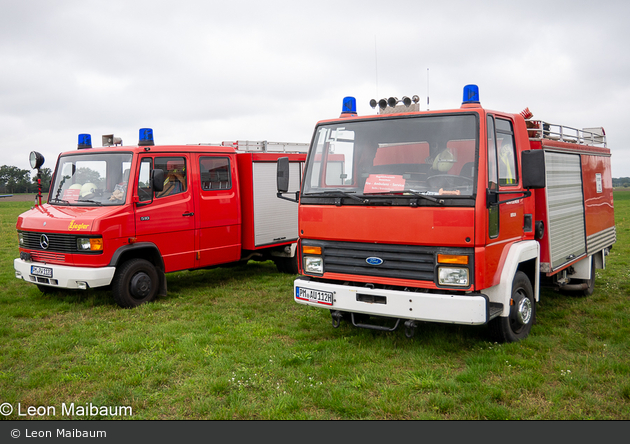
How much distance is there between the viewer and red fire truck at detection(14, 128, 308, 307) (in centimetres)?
746

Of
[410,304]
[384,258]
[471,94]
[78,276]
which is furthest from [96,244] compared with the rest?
[471,94]

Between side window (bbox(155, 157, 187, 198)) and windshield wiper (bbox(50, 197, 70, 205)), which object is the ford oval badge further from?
windshield wiper (bbox(50, 197, 70, 205))

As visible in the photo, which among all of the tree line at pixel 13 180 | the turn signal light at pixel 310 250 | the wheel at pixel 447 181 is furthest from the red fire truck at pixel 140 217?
the tree line at pixel 13 180

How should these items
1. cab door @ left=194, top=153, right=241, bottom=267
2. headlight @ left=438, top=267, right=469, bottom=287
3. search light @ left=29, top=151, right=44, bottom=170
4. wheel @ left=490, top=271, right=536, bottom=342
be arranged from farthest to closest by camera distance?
1. search light @ left=29, top=151, right=44, bottom=170
2. cab door @ left=194, top=153, right=241, bottom=267
3. wheel @ left=490, top=271, right=536, bottom=342
4. headlight @ left=438, top=267, right=469, bottom=287

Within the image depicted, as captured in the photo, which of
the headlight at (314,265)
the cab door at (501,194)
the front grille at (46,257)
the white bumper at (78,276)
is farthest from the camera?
the front grille at (46,257)

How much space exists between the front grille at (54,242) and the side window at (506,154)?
5783 millimetres

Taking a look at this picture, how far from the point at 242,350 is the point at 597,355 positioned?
12.3 ft

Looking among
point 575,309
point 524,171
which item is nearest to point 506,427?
point 524,171

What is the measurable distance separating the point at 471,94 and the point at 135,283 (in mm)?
5452

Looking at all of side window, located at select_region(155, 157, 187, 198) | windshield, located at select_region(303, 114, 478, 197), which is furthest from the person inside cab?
windshield, located at select_region(303, 114, 478, 197)

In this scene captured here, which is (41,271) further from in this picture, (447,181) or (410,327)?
(447,181)

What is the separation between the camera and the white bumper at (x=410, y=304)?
4773 millimetres

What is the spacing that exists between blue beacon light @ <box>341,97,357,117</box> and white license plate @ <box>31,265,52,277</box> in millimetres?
4914

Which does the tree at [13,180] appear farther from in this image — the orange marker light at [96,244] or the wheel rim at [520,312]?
the wheel rim at [520,312]
